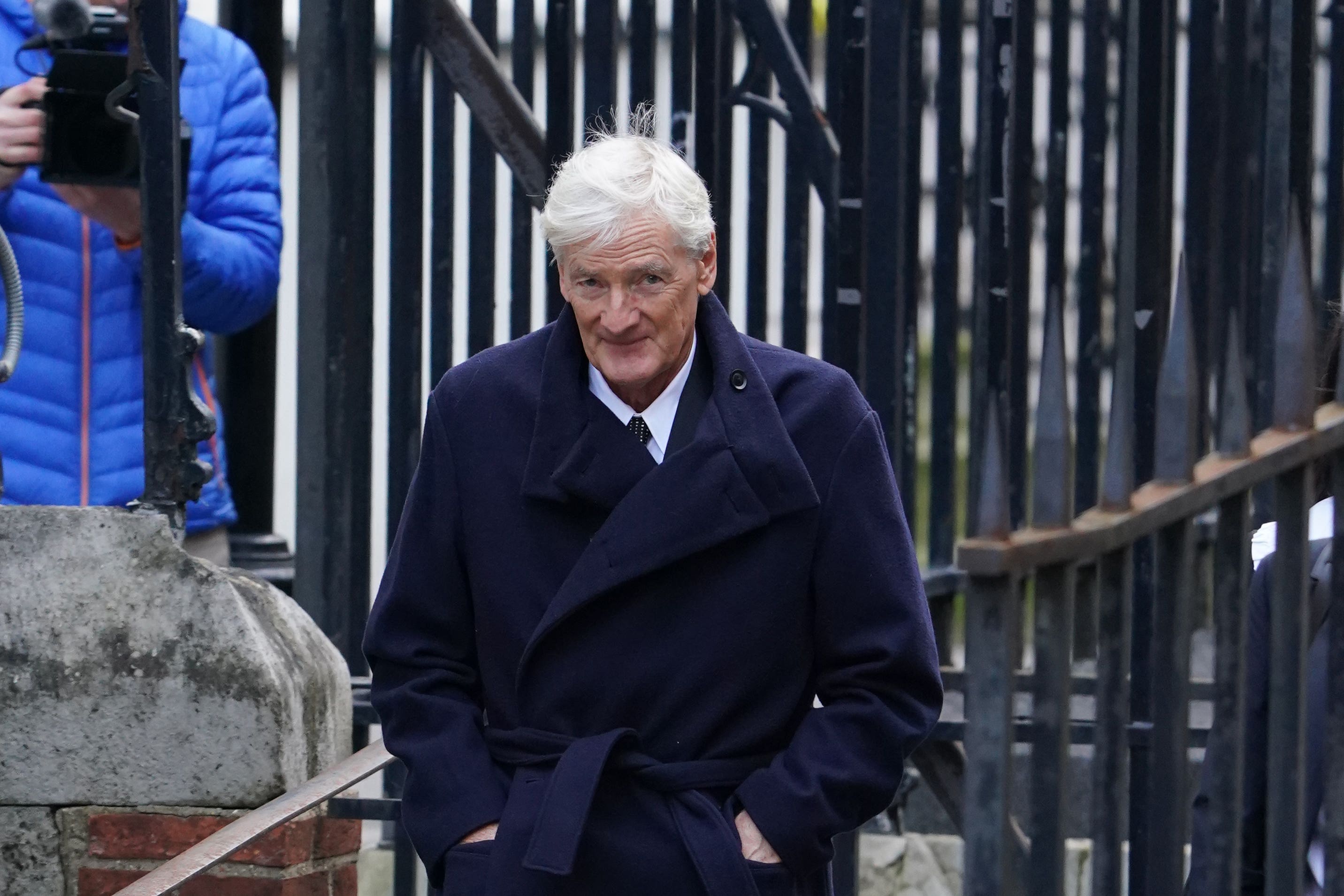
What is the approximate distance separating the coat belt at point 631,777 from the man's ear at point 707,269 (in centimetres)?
57

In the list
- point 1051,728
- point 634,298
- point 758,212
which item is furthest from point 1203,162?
point 1051,728

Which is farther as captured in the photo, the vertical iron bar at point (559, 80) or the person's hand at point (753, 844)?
the vertical iron bar at point (559, 80)

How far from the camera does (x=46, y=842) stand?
335 centimetres

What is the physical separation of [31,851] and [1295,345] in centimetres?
229

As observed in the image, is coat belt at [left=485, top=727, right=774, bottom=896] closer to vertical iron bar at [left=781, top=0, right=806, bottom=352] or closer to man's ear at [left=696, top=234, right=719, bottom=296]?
man's ear at [left=696, top=234, right=719, bottom=296]

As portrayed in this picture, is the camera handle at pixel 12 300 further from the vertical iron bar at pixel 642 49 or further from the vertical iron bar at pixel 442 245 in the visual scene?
the vertical iron bar at pixel 642 49

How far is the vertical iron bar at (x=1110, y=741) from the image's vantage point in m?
2.01

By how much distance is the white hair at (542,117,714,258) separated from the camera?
237 centimetres

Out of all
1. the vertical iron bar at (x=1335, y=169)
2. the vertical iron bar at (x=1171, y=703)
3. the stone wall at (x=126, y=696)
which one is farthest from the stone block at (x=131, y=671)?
the vertical iron bar at (x=1335, y=169)

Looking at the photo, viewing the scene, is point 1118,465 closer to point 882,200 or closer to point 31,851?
point 882,200

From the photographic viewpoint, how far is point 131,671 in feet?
10.8

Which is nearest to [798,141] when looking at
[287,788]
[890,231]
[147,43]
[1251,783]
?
[890,231]

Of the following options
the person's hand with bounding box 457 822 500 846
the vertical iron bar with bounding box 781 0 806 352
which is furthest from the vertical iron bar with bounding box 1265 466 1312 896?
the vertical iron bar with bounding box 781 0 806 352

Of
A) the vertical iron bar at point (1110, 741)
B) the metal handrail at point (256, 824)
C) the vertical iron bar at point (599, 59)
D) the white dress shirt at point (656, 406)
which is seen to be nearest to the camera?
the vertical iron bar at point (1110, 741)
